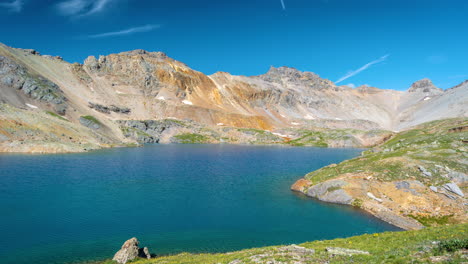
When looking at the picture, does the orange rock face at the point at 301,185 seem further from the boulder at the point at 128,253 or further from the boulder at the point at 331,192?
the boulder at the point at 128,253

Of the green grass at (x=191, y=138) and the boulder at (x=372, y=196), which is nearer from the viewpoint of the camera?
the boulder at (x=372, y=196)

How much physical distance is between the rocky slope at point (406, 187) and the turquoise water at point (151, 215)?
3.18m

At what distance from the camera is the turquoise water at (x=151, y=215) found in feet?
99.2

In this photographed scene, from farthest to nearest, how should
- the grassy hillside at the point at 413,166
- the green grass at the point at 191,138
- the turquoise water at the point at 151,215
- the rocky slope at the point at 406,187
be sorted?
the green grass at the point at 191,138, the grassy hillside at the point at 413,166, the rocky slope at the point at 406,187, the turquoise water at the point at 151,215

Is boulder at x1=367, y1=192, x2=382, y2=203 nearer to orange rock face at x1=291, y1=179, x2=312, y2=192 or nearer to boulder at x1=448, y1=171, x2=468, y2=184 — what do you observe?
orange rock face at x1=291, y1=179, x2=312, y2=192

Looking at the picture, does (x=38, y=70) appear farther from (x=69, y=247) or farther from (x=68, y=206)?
(x=69, y=247)

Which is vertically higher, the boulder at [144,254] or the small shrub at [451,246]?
the small shrub at [451,246]

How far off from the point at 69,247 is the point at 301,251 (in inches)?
909

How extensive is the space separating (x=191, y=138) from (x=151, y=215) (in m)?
146

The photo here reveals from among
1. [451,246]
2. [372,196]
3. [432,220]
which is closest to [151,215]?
[451,246]

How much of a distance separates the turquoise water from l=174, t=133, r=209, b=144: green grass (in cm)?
11235

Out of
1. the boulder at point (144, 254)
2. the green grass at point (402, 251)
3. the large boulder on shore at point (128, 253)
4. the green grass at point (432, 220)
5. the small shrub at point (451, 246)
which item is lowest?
the green grass at point (432, 220)

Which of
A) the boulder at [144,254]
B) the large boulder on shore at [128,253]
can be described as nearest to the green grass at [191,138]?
the boulder at [144,254]

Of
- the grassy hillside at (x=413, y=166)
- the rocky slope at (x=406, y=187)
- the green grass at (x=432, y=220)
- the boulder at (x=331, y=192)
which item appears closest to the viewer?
the green grass at (x=432, y=220)
